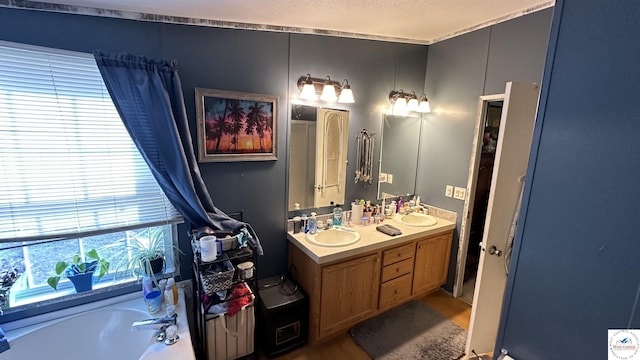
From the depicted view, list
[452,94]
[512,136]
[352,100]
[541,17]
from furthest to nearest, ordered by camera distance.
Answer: [452,94] < [352,100] < [541,17] < [512,136]

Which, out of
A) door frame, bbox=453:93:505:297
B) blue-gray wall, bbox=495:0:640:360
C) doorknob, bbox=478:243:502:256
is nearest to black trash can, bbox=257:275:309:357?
doorknob, bbox=478:243:502:256

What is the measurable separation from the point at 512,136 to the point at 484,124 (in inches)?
37.8

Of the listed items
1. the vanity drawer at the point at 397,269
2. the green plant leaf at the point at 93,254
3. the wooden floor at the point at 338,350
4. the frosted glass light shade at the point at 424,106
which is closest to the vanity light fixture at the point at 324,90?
the frosted glass light shade at the point at 424,106

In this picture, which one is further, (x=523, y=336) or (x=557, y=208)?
(x=523, y=336)

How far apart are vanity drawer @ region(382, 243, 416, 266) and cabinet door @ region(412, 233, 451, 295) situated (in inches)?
3.9

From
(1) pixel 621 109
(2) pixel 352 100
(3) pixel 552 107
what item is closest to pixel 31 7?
(2) pixel 352 100

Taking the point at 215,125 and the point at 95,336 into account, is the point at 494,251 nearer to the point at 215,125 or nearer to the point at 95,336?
the point at 215,125

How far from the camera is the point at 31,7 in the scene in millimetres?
1451

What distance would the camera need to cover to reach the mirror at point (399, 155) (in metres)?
2.95

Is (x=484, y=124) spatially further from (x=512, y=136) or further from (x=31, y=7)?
(x=31, y=7)

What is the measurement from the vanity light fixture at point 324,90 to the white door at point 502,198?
4.00ft

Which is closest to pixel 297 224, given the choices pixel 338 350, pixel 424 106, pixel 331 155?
pixel 331 155

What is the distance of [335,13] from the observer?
1.95 metres

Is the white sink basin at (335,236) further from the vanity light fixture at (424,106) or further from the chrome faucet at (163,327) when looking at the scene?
the vanity light fixture at (424,106)
